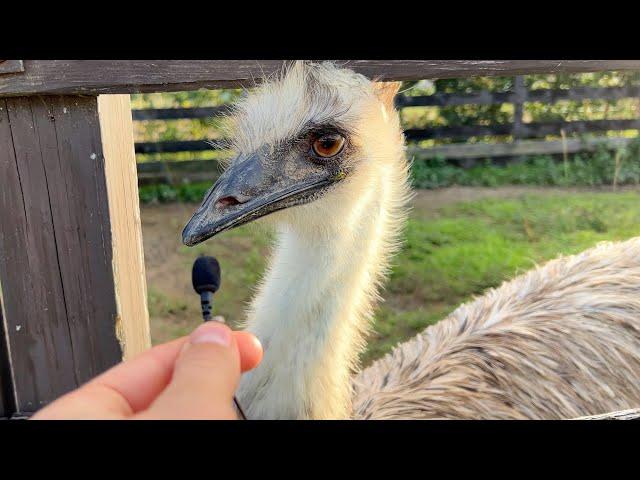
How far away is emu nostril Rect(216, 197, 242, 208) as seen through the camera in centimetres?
125

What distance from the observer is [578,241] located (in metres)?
3.06

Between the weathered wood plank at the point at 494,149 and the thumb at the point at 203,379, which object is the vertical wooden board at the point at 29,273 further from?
the weathered wood plank at the point at 494,149

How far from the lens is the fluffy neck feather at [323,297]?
131 cm

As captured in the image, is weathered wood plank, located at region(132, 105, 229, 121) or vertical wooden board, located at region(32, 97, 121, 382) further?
weathered wood plank, located at region(132, 105, 229, 121)

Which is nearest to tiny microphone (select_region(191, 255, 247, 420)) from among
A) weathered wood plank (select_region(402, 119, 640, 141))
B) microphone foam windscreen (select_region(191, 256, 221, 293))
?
microphone foam windscreen (select_region(191, 256, 221, 293))

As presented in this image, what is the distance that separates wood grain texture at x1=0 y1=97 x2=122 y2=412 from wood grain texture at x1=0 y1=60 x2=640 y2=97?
0.06 metres

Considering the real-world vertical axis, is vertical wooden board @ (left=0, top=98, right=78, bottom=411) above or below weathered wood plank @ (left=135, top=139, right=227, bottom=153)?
below

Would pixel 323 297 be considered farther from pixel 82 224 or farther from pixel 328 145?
pixel 82 224

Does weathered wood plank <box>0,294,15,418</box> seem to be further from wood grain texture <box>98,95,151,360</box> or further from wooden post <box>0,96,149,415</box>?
wood grain texture <box>98,95,151,360</box>

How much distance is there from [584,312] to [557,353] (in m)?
0.17

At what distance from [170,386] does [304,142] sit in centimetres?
74

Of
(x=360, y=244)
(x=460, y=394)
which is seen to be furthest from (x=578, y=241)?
(x=360, y=244)

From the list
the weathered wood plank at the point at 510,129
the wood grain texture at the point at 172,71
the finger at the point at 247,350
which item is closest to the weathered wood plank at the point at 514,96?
the weathered wood plank at the point at 510,129

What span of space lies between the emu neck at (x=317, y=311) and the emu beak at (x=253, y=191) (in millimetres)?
80
